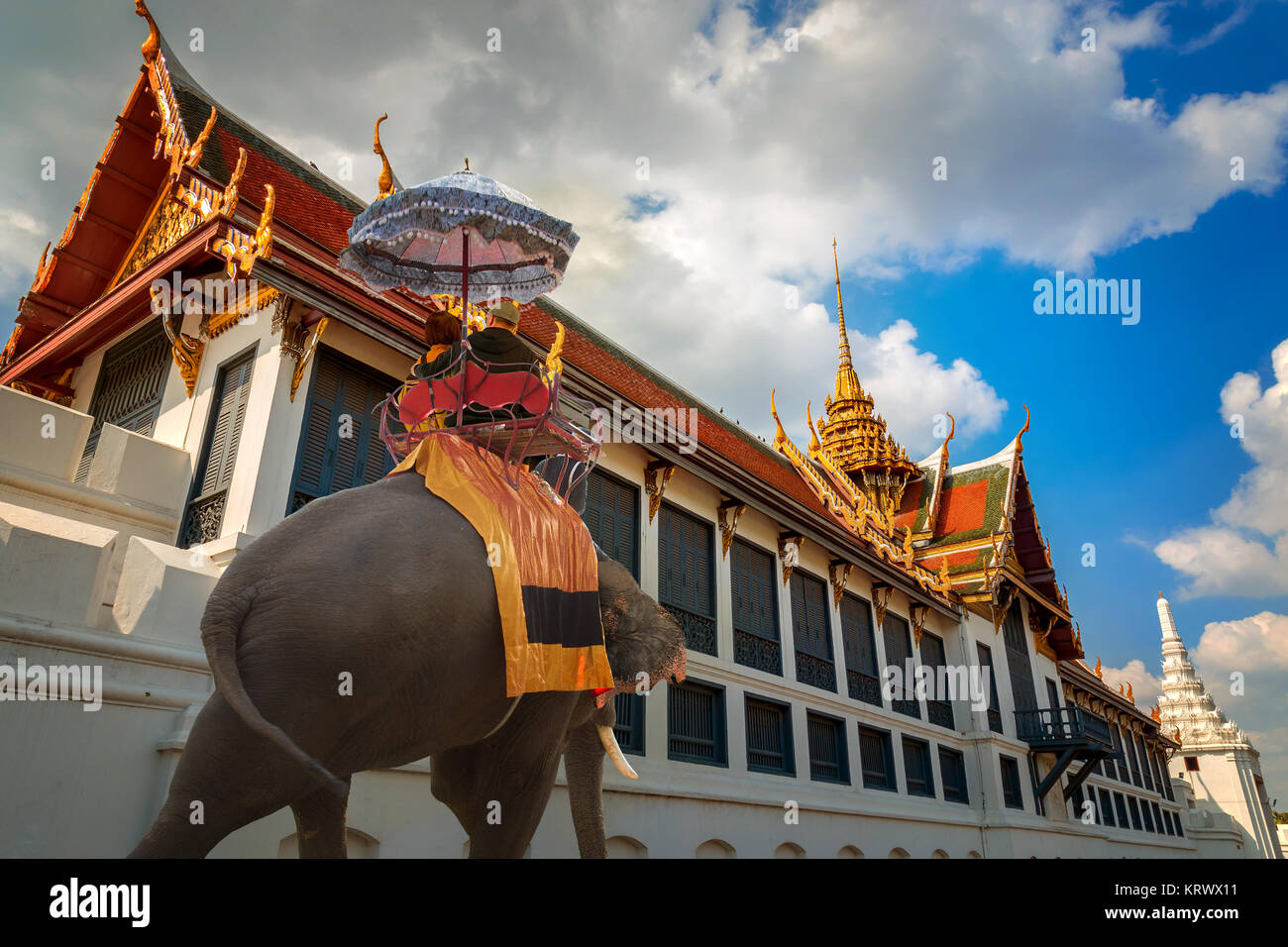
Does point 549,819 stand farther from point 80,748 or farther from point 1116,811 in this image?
point 1116,811

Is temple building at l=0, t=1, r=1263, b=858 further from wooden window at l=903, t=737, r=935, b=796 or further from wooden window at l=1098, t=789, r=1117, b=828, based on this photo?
wooden window at l=1098, t=789, r=1117, b=828

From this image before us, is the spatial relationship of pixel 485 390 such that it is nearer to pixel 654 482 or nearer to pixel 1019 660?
pixel 654 482

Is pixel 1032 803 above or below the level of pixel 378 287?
below

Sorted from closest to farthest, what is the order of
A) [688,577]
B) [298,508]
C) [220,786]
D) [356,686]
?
[220,786]
[356,686]
[298,508]
[688,577]

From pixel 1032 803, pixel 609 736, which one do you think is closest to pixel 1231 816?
pixel 1032 803

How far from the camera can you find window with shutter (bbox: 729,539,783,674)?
510 inches

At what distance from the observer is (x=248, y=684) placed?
9.12 ft

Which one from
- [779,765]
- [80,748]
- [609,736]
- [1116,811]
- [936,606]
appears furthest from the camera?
[1116,811]

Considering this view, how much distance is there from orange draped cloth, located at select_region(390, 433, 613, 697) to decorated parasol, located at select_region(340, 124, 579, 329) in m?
0.95

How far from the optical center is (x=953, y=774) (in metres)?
18.1

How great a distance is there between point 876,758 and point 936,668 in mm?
4264

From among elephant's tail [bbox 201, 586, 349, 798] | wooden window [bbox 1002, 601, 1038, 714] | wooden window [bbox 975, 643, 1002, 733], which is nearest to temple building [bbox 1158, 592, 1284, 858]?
wooden window [bbox 1002, 601, 1038, 714]

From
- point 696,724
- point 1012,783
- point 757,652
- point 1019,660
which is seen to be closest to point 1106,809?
point 1019,660
